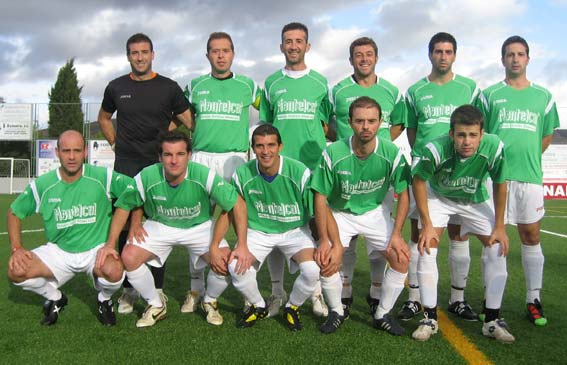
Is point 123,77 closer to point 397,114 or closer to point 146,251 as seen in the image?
point 146,251

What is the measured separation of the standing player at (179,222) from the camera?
3881 millimetres

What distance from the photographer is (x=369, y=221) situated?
156 inches

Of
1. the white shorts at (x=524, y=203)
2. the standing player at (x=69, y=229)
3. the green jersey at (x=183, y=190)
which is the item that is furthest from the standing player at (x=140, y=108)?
the white shorts at (x=524, y=203)

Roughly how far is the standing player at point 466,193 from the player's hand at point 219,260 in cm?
143

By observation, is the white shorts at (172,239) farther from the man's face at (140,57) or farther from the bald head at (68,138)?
the man's face at (140,57)

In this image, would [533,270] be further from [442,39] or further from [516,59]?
[442,39]

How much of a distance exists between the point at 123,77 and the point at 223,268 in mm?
1957

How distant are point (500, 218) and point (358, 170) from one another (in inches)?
42.4

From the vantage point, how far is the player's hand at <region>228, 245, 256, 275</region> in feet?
12.5

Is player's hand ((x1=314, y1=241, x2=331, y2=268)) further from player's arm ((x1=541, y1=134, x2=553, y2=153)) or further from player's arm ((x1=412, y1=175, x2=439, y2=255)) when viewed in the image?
player's arm ((x1=541, y1=134, x2=553, y2=153))

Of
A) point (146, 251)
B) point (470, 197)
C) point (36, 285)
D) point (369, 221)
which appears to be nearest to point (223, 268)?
point (146, 251)

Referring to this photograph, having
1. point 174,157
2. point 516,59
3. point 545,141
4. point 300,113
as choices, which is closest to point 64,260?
point 174,157

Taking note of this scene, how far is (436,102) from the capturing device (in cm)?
427

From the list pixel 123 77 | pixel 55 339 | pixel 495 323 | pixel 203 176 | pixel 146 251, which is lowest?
pixel 55 339
